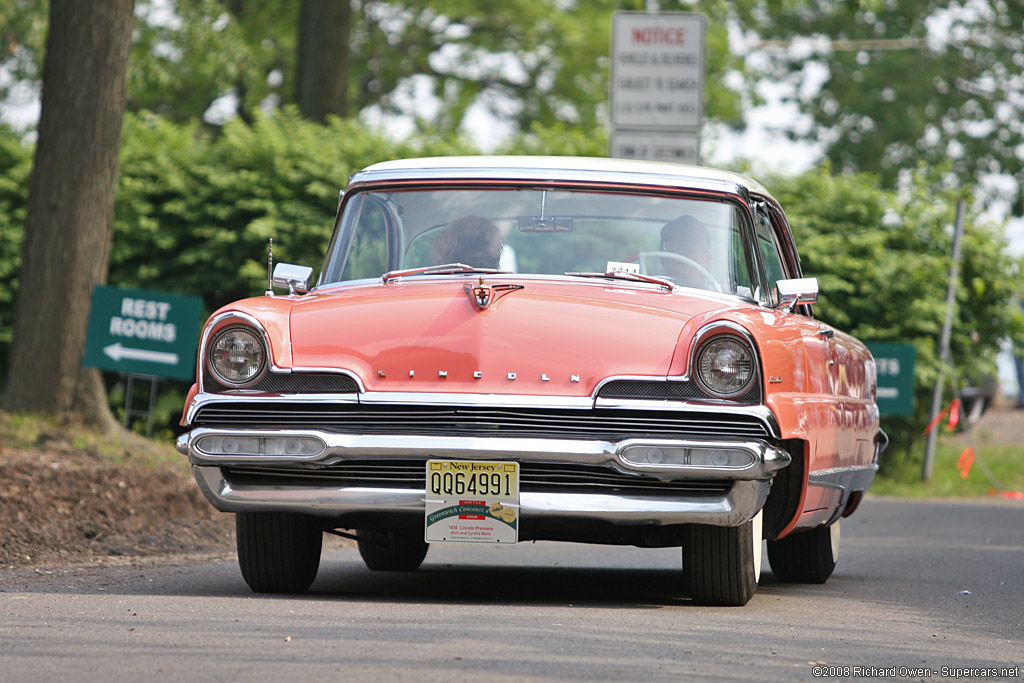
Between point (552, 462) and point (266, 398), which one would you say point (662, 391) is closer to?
point (552, 462)

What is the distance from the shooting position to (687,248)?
637cm

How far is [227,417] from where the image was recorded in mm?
5527

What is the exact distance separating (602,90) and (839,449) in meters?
23.0

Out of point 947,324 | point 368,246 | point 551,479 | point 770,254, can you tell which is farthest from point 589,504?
point 947,324

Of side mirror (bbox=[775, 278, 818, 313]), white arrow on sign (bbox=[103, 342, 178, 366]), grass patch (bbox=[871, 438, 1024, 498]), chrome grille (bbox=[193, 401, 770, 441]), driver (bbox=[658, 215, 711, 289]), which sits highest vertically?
driver (bbox=[658, 215, 711, 289])

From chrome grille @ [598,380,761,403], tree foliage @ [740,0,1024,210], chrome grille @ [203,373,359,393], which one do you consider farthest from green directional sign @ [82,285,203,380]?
tree foliage @ [740,0,1024,210]

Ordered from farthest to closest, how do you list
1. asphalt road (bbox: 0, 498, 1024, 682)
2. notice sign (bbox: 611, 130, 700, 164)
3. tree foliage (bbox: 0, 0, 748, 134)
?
tree foliage (bbox: 0, 0, 748, 134) < notice sign (bbox: 611, 130, 700, 164) < asphalt road (bbox: 0, 498, 1024, 682)

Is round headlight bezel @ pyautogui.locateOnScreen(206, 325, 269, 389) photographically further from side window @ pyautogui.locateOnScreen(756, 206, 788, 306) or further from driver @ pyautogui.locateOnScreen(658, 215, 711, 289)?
side window @ pyautogui.locateOnScreen(756, 206, 788, 306)

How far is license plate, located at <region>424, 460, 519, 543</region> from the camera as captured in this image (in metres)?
5.33

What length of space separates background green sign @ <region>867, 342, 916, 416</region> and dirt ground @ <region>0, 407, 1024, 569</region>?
6.30 metres

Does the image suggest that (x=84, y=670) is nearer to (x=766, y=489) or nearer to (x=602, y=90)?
(x=766, y=489)

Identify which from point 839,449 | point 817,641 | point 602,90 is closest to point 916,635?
point 817,641

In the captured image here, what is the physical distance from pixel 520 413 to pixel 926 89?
27.5 meters

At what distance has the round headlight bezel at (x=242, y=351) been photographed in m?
5.54
